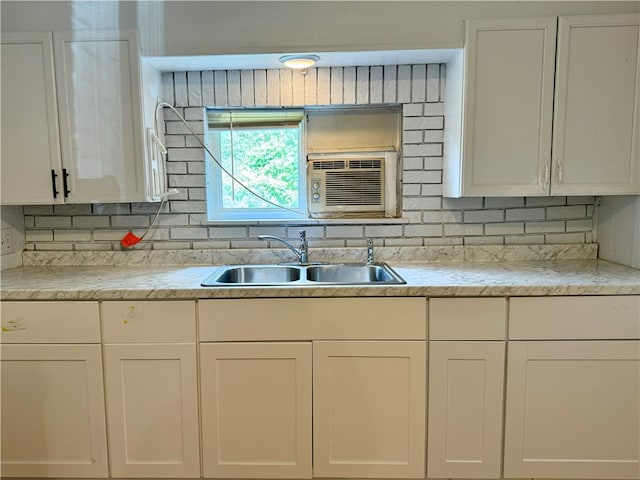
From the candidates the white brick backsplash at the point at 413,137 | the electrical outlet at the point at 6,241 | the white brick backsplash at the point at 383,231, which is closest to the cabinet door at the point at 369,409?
the white brick backsplash at the point at 383,231

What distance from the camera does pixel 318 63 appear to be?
2004 millimetres

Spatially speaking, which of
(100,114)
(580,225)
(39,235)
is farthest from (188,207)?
(580,225)

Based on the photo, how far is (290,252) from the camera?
2.18 m

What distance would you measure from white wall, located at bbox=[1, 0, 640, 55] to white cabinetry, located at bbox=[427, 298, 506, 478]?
1201mm

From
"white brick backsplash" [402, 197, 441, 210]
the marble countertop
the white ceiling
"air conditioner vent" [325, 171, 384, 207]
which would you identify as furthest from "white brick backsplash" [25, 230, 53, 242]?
"white brick backsplash" [402, 197, 441, 210]

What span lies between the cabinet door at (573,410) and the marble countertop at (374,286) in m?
0.23

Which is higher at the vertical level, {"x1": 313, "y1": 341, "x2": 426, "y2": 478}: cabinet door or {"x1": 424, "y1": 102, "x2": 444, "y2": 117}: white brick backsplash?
{"x1": 424, "y1": 102, "x2": 444, "y2": 117}: white brick backsplash

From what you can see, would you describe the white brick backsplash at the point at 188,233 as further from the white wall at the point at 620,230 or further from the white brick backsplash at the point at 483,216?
the white wall at the point at 620,230

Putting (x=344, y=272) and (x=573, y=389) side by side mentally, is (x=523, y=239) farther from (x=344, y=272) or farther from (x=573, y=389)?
(x=344, y=272)

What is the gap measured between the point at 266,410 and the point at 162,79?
5.68 feet

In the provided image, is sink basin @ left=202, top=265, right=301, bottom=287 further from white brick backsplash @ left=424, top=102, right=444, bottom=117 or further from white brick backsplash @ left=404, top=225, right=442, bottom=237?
white brick backsplash @ left=424, top=102, right=444, bottom=117

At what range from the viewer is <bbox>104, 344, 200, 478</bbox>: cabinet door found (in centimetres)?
165

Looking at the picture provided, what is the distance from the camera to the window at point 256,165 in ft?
7.23

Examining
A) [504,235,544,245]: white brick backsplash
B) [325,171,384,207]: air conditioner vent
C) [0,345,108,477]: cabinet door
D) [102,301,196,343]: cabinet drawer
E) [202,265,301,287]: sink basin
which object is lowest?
[0,345,108,477]: cabinet door
